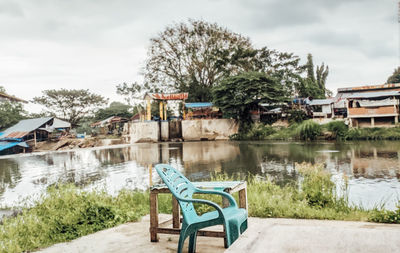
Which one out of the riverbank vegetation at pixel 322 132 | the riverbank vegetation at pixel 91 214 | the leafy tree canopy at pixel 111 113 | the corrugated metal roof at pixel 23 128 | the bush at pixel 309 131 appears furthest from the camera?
the leafy tree canopy at pixel 111 113

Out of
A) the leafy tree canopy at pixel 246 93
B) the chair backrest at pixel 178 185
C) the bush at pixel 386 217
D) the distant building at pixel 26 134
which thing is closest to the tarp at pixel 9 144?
the distant building at pixel 26 134

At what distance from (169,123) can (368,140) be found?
16953 mm

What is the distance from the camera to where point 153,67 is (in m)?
33.3

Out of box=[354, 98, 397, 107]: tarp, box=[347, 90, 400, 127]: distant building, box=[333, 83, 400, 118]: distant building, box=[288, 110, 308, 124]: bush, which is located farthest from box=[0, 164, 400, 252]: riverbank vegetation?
box=[333, 83, 400, 118]: distant building

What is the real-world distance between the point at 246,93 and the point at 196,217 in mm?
25120

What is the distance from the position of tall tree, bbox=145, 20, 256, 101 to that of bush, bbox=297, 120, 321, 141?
10062mm

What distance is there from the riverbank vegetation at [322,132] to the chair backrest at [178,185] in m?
20.9

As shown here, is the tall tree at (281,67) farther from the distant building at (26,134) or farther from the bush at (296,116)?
the distant building at (26,134)

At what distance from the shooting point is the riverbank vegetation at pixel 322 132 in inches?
823

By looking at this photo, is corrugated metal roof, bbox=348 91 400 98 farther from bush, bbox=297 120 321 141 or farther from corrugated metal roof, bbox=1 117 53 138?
corrugated metal roof, bbox=1 117 53 138

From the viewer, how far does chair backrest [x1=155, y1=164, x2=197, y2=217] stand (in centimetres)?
252

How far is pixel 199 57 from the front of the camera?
31.9 metres

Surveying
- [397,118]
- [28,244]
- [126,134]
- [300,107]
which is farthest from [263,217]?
[126,134]

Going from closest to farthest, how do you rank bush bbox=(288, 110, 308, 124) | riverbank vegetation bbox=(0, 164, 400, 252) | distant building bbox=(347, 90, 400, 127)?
riverbank vegetation bbox=(0, 164, 400, 252) < distant building bbox=(347, 90, 400, 127) < bush bbox=(288, 110, 308, 124)
